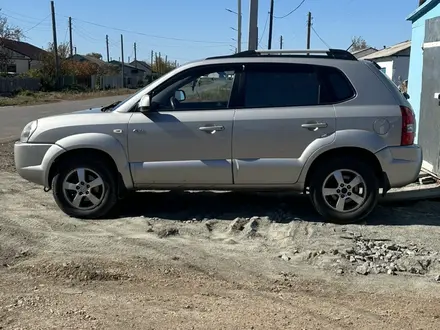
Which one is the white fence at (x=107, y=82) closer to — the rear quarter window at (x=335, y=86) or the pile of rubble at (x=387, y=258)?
the rear quarter window at (x=335, y=86)

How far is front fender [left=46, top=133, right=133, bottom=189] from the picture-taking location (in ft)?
19.8

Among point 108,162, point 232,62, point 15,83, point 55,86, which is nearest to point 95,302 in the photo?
point 108,162

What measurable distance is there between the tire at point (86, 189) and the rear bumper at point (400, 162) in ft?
10.1

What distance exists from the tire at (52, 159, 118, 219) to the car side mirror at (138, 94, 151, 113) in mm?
789

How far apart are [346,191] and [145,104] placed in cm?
248

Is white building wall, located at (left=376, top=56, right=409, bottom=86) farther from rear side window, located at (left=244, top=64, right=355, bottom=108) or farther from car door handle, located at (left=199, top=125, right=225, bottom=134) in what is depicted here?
car door handle, located at (left=199, top=125, right=225, bottom=134)

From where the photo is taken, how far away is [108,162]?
6199 millimetres

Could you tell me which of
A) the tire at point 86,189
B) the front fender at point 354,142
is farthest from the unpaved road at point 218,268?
the front fender at point 354,142

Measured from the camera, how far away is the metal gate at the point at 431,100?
26.1 feet

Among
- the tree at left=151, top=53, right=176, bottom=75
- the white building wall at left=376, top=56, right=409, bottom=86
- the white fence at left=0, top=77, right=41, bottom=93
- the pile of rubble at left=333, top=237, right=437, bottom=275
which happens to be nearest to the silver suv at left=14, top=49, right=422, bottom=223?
the pile of rubble at left=333, top=237, right=437, bottom=275

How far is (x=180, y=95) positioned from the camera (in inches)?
244

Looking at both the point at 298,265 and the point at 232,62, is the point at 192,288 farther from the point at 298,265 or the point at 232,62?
the point at 232,62

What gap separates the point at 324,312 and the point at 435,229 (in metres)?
2.52

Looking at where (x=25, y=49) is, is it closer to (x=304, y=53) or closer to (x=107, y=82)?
(x=107, y=82)
